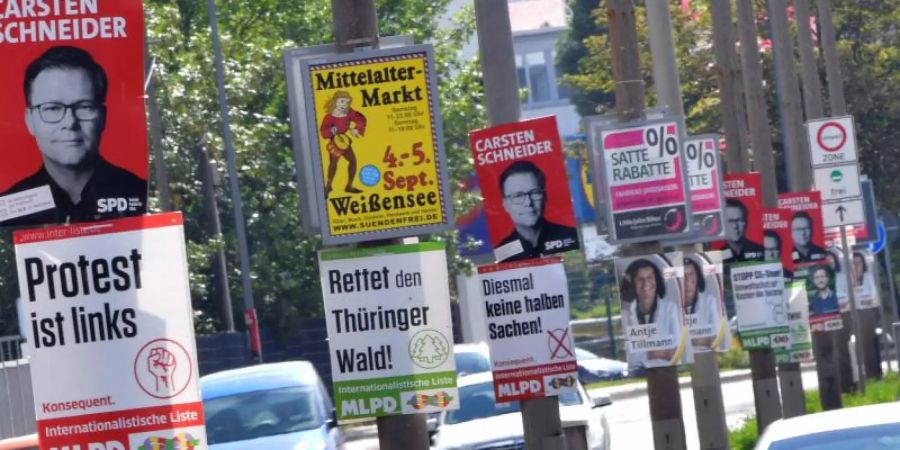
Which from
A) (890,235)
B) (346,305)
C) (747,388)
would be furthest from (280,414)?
(747,388)

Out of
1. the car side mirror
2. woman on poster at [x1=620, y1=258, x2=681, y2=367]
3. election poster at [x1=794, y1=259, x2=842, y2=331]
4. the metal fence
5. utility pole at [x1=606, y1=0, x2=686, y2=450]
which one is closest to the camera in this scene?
woman on poster at [x1=620, y1=258, x2=681, y2=367]

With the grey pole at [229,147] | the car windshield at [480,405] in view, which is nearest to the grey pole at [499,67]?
the car windshield at [480,405]

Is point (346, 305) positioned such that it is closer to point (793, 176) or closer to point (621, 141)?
point (621, 141)

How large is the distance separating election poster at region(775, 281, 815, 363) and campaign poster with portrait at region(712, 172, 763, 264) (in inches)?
62.5

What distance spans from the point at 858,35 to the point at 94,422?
32500mm

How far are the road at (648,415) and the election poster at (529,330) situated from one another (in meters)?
9.98

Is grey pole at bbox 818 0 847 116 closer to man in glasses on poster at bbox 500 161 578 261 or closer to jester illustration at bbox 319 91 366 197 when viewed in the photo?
man in glasses on poster at bbox 500 161 578 261

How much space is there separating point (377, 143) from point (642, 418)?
2167 cm

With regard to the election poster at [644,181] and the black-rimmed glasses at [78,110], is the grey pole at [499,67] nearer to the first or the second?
the election poster at [644,181]

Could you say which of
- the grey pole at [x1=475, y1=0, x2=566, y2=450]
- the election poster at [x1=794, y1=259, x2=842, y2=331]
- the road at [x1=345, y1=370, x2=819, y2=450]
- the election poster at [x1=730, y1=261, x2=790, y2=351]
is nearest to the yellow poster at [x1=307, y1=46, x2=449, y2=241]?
the grey pole at [x1=475, y1=0, x2=566, y2=450]

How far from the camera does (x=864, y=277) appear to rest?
1217 inches

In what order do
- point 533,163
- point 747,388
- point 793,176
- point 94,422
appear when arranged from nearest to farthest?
point 94,422 → point 533,163 → point 793,176 → point 747,388

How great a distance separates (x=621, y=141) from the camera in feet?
47.4

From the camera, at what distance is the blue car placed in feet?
48.0
